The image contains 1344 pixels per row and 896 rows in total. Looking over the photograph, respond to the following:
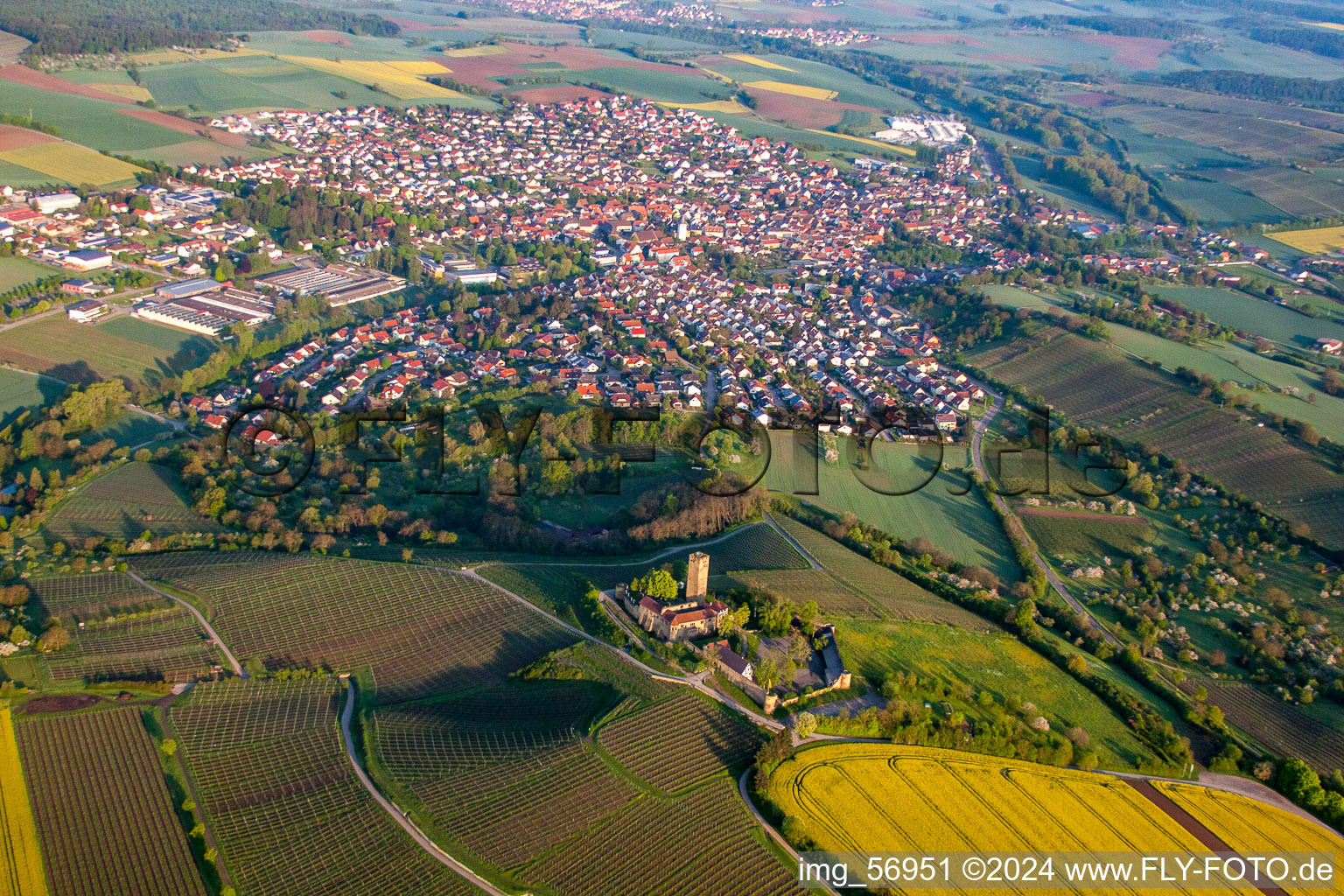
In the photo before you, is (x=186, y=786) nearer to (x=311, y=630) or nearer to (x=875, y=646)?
(x=311, y=630)

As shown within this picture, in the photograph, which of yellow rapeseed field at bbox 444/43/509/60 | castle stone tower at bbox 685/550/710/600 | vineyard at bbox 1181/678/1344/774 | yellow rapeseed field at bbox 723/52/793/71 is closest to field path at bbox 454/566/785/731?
castle stone tower at bbox 685/550/710/600

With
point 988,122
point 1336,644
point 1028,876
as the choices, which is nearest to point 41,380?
point 1028,876

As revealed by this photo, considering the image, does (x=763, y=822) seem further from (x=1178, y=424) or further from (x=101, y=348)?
(x=101, y=348)

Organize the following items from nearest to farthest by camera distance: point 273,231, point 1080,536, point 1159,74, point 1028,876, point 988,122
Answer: point 1028,876 < point 1080,536 < point 273,231 < point 988,122 < point 1159,74

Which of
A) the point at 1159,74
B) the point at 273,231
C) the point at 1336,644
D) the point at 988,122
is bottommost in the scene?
the point at 1336,644

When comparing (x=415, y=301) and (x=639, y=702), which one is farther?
(x=415, y=301)

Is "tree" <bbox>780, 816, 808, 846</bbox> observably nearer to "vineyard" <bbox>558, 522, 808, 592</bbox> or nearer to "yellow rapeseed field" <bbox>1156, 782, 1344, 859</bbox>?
"yellow rapeseed field" <bbox>1156, 782, 1344, 859</bbox>
